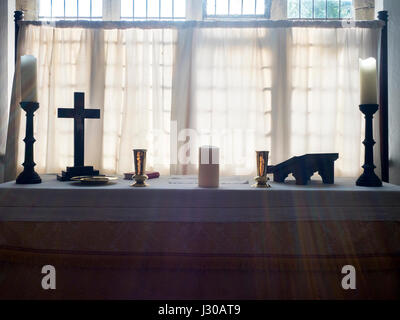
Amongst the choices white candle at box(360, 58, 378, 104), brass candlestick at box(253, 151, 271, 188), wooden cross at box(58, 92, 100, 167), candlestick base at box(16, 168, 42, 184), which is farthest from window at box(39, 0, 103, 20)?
white candle at box(360, 58, 378, 104)

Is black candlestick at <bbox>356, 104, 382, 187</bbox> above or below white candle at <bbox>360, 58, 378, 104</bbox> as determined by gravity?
below

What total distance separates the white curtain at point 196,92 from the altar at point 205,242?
1.50 m

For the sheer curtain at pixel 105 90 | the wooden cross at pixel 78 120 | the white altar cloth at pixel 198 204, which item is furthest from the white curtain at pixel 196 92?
the white altar cloth at pixel 198 204

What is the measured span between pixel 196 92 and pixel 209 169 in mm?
1547

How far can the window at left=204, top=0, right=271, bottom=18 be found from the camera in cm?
320

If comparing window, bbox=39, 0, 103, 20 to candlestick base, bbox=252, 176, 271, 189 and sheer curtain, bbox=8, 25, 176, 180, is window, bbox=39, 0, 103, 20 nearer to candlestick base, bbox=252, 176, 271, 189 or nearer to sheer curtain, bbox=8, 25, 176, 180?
sheer curtain, bbox=8, 25, 176, 180

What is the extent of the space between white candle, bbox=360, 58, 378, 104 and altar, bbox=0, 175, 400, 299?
42cm

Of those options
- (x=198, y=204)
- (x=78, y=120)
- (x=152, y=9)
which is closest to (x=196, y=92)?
(x=152, y=9)

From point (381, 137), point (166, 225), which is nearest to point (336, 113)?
point (381, 137)

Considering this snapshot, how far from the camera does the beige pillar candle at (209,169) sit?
1.62m

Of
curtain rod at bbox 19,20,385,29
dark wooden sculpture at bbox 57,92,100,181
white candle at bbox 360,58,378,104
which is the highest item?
curtain rod at bbox 19,20,385,29

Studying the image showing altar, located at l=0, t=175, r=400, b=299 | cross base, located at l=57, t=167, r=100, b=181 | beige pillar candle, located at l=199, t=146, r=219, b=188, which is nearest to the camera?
altar, located at l=0, t=175, r=400, b=299

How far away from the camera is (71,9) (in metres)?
3.23

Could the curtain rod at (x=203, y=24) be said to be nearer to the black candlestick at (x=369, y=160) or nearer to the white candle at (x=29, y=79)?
the white candle at (x=29, y=79)
